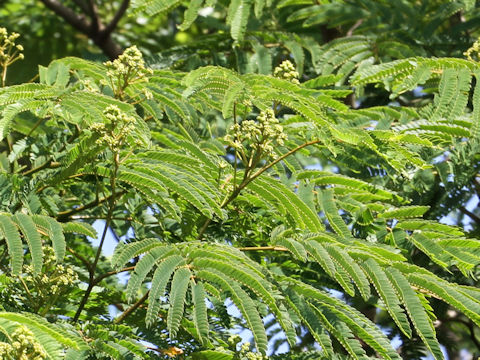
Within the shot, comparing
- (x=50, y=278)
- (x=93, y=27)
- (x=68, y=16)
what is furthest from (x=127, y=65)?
(x=68, y=16)

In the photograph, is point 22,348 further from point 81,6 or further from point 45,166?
point 81,6

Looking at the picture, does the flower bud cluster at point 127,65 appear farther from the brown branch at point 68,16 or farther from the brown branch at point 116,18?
the brown branch at point 68,16

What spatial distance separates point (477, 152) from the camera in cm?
447

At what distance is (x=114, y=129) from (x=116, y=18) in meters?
3.72

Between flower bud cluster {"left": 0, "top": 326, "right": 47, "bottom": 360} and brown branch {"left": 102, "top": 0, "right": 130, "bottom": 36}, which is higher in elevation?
brown branch {"left": 102, "top": 0, "right": 130, "bottom": 36}

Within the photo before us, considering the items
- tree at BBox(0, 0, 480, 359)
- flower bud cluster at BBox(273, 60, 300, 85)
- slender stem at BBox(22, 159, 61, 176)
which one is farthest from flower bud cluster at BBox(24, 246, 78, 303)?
flower bud cluster at BBox(273, 60, 300, 85)

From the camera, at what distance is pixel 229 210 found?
155 inches

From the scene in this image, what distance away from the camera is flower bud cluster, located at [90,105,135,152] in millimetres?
3252

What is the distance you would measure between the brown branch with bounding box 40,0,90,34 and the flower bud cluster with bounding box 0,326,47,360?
491 centimetres

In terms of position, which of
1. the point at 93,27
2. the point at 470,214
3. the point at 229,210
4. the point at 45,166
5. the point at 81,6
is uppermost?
the point at 81,6

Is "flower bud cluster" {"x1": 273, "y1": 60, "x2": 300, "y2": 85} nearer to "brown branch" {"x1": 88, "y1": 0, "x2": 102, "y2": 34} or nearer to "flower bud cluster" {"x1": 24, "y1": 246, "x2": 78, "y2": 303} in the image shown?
"flower bud cluster" {"x1": 24, "y1": 246, "x2": 78, "y2": 303}

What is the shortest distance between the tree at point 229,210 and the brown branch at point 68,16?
211 centimetres

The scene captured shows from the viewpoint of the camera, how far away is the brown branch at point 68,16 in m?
7.16

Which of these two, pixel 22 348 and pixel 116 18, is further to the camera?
pixel 116 18
